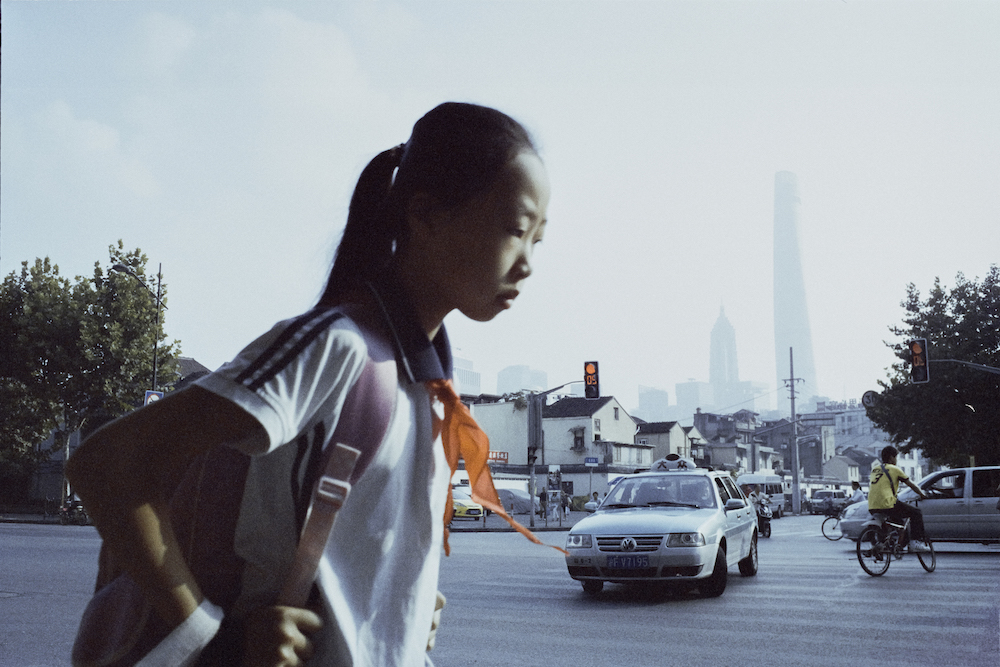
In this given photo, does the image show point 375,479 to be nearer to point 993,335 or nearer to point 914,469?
point 993,335

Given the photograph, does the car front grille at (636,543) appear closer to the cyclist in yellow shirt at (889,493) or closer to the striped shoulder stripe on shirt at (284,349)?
the cyclist in yellow shirt at (889,493)

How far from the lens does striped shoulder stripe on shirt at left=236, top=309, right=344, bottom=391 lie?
1031 mm

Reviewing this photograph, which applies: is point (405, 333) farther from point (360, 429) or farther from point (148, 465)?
point (148, 465)

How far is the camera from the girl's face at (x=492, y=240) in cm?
130

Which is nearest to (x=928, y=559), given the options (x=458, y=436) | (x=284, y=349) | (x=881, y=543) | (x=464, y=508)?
(x=881, y=543)

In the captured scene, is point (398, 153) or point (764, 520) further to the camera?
point (764, 520)

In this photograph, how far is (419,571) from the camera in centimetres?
123

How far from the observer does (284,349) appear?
106cm

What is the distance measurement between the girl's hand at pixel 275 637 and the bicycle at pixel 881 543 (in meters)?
12.3

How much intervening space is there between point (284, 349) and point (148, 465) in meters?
0.21

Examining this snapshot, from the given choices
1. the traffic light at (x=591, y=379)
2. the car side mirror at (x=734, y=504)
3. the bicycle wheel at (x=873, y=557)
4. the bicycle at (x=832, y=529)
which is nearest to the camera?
the car side mirror at (x=734, y=504)

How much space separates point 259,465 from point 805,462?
105521 millimetres

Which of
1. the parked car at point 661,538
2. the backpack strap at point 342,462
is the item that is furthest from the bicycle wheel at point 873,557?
the backpack strap at point 342,462

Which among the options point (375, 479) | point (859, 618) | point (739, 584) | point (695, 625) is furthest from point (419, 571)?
point (739, 584)
